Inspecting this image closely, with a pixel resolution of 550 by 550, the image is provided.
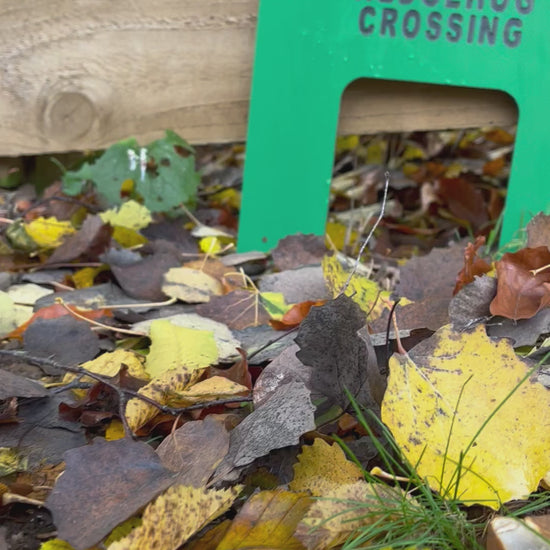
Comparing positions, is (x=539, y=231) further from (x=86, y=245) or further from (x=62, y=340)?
(x=86, y=245)

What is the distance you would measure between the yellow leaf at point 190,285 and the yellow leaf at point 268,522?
2.22 feet

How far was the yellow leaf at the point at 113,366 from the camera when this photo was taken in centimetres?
105

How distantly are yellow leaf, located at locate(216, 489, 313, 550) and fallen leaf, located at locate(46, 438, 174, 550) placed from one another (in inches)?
3.2

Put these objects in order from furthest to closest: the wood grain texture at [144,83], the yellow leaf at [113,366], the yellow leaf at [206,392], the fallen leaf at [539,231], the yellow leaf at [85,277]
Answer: the wood grain texture at [144,83] → the yellow leaf at [85,277] → the fallen leaf at [539,231] → the yellow leaf at [113,366] → the yellow leaf at [206,392]

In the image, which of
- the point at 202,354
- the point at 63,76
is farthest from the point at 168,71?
the point at 202,354

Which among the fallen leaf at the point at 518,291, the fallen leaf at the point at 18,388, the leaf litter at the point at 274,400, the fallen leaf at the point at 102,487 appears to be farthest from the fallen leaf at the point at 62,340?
the fallen leaf at the point at 518,291

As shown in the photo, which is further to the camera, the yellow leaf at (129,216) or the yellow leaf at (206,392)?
the yellow leaf at (129,216)

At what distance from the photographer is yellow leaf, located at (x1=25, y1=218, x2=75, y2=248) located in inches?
66.4

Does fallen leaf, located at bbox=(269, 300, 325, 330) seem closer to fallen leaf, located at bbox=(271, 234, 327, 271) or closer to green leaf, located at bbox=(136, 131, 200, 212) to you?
fallen leaf, located at bbox=(271, 234, 327, 271)

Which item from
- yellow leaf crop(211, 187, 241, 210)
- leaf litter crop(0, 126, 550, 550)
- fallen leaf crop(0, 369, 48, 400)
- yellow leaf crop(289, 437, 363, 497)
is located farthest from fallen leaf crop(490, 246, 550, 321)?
yellow leaf crop(211, 187, 241, 210)

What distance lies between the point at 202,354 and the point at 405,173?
1828 millimetres

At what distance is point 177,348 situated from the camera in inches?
43.1

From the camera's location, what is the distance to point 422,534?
0.73 meters

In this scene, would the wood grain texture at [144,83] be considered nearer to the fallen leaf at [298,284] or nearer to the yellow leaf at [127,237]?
the yellow leaf at [127,237]
